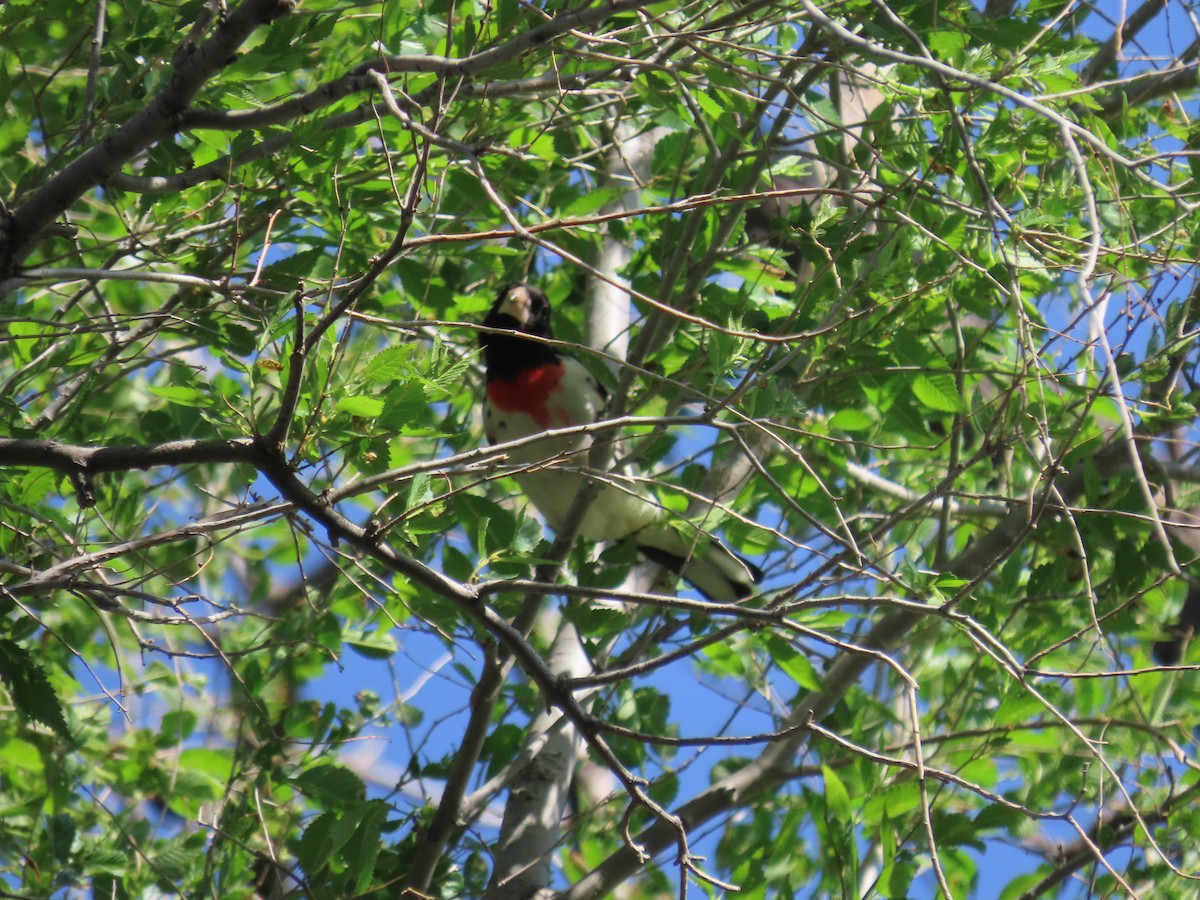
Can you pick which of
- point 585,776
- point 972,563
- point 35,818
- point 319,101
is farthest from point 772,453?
point 585,776

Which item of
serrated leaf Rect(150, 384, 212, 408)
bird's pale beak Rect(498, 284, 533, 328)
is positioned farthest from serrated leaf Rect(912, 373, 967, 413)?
serrated leaf Rect(150, 384, 212, 408)

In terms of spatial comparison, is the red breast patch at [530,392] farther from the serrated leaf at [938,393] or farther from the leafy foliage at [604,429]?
the serrated leaf at [938,393]

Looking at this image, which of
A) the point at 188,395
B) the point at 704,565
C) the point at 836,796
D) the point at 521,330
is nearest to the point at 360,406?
the point at 188,395

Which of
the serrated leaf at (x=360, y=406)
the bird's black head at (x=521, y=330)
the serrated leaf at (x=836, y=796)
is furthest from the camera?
the bird's black head at (x=521, y=330)

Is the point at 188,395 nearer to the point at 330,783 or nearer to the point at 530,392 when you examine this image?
the point at 330,783

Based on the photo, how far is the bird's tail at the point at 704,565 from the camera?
4219 millimetres

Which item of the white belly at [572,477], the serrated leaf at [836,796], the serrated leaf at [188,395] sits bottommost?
the serrated leaf at [836,796]

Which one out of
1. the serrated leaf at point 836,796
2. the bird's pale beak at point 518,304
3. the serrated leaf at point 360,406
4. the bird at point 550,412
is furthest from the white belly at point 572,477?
the serrated leaf at point 360,406

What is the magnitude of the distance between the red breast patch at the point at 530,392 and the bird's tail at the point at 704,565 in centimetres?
50

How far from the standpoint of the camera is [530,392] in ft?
13.8

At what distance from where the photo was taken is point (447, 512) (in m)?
2.53

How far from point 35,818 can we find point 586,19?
2.69m

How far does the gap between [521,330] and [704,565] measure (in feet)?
3.26

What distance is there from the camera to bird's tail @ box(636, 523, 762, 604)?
4.22 m
